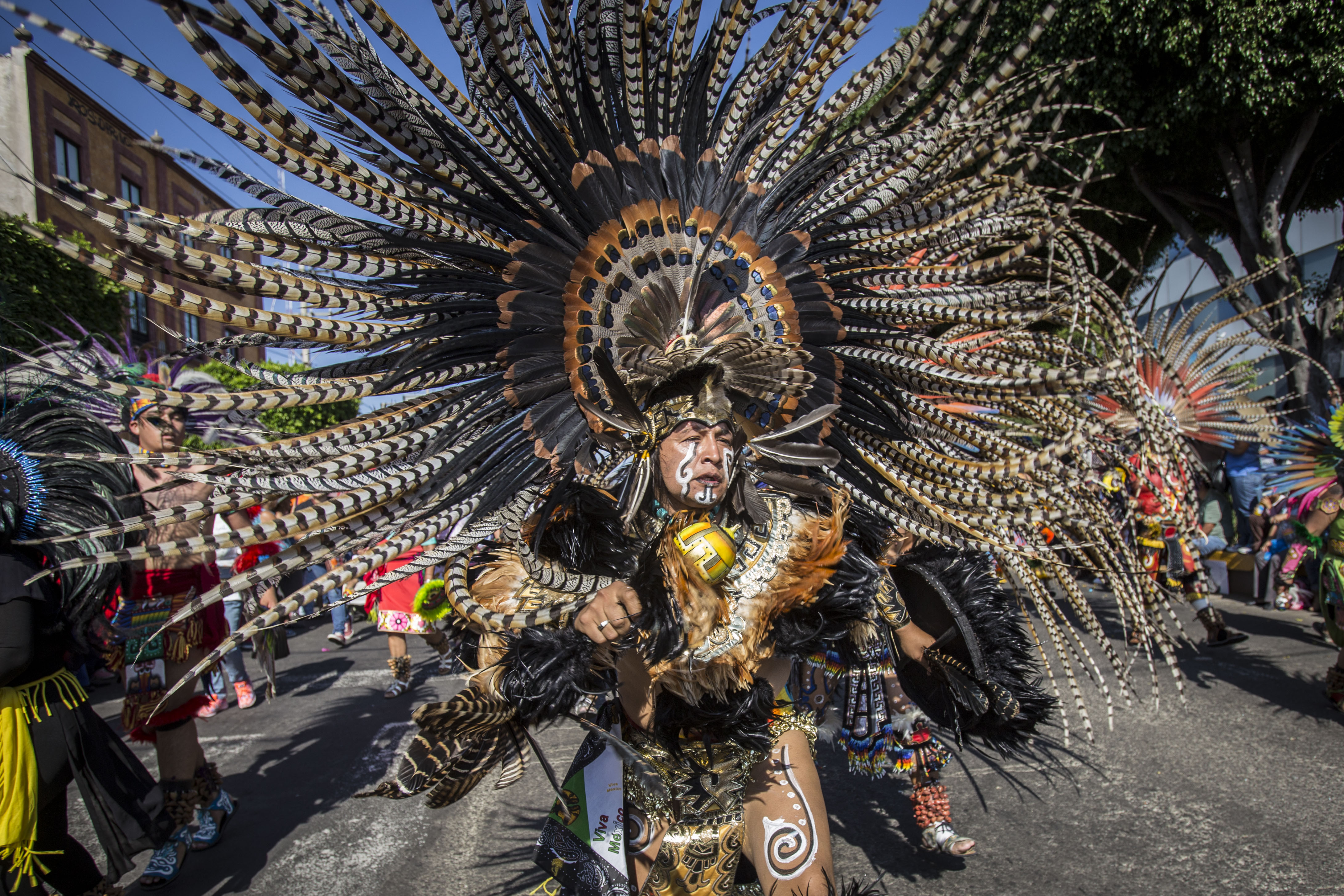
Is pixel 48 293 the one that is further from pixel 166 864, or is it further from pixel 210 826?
pixel 166 864

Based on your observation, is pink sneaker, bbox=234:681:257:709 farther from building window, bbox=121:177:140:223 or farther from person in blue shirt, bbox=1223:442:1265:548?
building window, bbox=121:177:140:223

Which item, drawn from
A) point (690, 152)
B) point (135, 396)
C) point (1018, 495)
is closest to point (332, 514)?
point (135, 396)

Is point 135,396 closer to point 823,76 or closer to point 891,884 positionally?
point 823,76

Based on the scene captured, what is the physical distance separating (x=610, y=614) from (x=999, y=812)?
323cm

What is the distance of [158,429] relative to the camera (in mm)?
3650

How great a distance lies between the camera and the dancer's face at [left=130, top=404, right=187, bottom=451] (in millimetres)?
3568

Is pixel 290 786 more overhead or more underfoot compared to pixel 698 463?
more underfoot

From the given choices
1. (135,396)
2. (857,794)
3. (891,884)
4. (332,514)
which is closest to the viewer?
(135,396)

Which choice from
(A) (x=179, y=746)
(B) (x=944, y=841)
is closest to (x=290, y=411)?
(A) (x=179, y=746)

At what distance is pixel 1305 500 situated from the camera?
18.4 feet

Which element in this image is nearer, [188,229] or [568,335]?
[188,229]

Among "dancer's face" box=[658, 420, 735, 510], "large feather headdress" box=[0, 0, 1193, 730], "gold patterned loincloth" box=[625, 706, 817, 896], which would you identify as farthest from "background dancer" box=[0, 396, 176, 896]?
"gold patterned loincloth" box=[625, 706, 817, 896]

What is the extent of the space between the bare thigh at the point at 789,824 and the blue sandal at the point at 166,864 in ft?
9.26

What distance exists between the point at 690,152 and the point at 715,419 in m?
0.94
